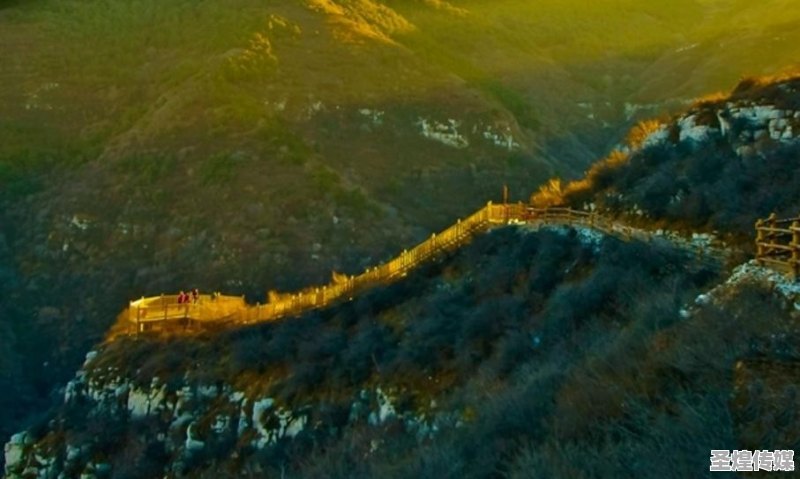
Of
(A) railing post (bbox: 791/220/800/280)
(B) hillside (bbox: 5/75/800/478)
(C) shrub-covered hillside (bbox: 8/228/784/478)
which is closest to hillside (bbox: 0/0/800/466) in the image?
(C) shrub-covered hillside (bbox: 8/228/784/478)

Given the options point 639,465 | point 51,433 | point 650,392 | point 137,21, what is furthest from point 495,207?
point 137,21

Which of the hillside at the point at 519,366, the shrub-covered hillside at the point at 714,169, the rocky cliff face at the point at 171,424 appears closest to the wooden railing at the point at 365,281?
the hillside at the point at 519,366

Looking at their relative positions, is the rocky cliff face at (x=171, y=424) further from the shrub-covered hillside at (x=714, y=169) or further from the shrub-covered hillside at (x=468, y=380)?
the shrub-covered hillside at (x=714, y=169)

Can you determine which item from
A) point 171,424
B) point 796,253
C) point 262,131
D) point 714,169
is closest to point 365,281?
point 171,424

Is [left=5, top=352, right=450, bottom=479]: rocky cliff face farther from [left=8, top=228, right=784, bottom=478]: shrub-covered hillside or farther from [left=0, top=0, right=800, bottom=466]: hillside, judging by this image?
[left=0, top=0, right=800, bottom=466]: hillside

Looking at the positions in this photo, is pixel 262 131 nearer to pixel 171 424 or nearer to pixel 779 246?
pixel 171 424

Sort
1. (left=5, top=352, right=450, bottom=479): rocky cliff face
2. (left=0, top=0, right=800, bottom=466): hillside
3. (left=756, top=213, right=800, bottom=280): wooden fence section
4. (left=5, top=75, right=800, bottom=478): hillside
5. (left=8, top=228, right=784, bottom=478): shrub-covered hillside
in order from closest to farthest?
(left=5, top=75, right=800, bottom=478): hillside
(left=8, top=228, right=784, bottom=478): shrub-covered hillside
(left=756, top=213, right=800, bottom=280): wooden fence section
(left=5, top=352, right=450, bottom=479): rocky cliff face
(left=0, top=0, right=800, bottom=466): hillside
